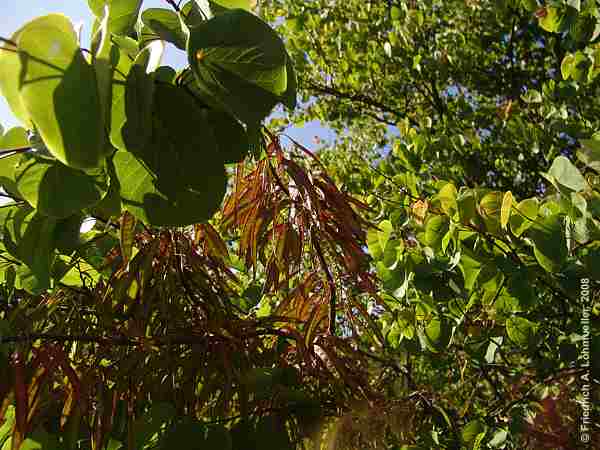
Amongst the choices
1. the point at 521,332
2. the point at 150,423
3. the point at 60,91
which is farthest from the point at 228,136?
the point at 521,332

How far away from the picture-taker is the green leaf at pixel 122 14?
1.61 feet

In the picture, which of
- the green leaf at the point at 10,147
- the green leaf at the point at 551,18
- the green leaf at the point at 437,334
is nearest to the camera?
the green leaf at the point at 10,147

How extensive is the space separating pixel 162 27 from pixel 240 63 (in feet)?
0.32

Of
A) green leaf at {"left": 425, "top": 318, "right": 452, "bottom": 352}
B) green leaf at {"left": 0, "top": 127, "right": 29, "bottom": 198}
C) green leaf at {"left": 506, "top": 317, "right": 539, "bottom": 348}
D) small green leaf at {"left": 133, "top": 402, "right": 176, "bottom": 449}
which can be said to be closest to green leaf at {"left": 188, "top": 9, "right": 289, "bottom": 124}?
green leaf at {"left": 0, "top": 127, "right": 29, "bottom": 198}

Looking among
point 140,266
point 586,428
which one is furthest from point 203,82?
point 586,428

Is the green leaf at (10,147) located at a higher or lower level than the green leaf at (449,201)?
lower

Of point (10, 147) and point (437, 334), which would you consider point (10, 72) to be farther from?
point (437, 334)

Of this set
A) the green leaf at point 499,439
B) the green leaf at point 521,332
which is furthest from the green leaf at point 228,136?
the green leaf at point 499,439

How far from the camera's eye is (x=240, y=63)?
453mm

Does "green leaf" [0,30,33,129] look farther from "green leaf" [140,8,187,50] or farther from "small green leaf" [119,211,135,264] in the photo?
"small green leaf" [119,211,135,264]

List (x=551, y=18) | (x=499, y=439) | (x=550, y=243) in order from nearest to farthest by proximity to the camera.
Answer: (x=550, y=243)
(x=499, y=439)
(x=551, y=18)

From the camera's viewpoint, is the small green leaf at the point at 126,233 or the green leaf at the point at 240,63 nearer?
the green leaf at the point at 240,63

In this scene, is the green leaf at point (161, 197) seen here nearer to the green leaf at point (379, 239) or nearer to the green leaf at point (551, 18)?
the green leaf at point (379, 239)

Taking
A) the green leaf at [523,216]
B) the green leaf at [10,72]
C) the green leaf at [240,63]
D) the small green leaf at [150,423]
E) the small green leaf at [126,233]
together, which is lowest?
the small green leaf at [150,423]
